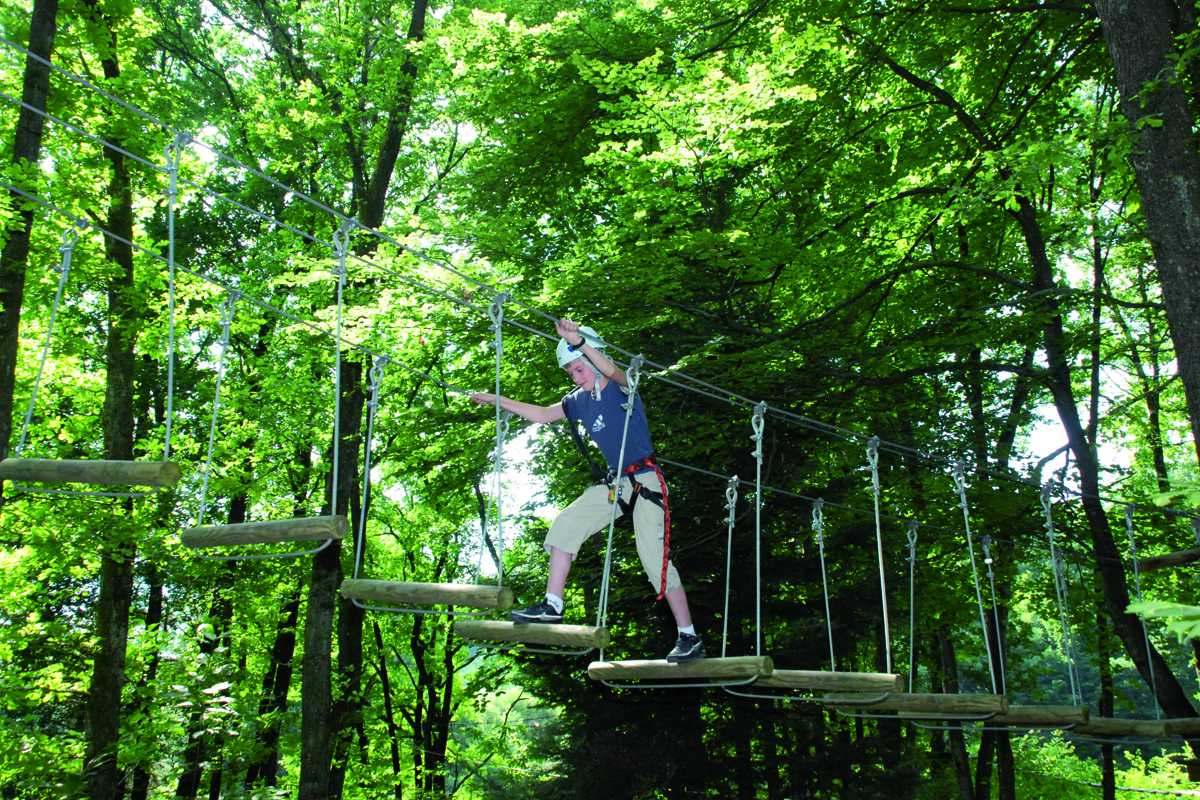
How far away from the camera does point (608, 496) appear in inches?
178

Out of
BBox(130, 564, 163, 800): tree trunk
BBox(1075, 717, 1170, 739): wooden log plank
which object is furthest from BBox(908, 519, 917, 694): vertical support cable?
BBox(130, 564, 163, 800): tree trunk

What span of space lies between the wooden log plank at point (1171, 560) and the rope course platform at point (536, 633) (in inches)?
136

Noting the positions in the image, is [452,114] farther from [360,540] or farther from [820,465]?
[360,540]

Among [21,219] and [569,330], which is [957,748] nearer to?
[569,330]

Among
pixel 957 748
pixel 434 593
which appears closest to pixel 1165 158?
pixel 434 593

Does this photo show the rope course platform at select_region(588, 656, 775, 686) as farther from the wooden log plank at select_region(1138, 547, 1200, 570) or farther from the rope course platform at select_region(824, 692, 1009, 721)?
the wooden log plank at select_region(1138, 547, 1200, 570)

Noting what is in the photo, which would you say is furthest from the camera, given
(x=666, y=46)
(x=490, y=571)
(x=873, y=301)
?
(x=490, y=571)

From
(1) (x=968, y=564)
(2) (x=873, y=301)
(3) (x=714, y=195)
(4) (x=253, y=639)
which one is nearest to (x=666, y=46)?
(3) (x=714, y=195)

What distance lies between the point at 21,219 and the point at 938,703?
7.70 m

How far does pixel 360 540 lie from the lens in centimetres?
430

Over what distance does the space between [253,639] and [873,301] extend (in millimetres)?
15077

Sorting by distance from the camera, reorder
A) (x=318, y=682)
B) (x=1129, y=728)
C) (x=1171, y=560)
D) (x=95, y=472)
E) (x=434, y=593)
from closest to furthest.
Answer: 1. (x=95, y=472)
2. (x=434, y=593)
3. (x=1171, y=560)
4. (x=1129, y=728)
5. (x=318, y=682)

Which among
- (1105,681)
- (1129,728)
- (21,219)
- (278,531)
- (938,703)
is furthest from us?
(1105,681)

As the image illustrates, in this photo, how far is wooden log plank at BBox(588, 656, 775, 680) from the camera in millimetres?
3989
